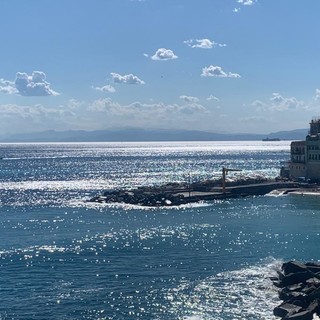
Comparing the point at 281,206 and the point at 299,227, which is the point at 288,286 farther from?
the point at 281,206

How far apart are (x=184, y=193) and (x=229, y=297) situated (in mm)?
69894

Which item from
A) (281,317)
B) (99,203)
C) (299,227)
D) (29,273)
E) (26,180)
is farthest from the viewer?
(26,180)

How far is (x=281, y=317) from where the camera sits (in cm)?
3762

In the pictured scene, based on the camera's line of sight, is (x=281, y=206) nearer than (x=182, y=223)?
No

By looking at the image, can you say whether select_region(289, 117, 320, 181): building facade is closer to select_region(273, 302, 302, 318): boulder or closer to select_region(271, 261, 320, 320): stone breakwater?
select_region(271, 261, 320, 320): stone breakwater

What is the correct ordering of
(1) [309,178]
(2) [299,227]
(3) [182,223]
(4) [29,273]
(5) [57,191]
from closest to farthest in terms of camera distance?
(4) [29,273] → (2) [299,227] → (3) [182,223] → (1) [309,178] → (5) [57,191]

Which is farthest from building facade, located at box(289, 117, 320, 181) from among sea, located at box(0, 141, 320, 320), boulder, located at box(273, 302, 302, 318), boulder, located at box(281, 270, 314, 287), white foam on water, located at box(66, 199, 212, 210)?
boulder, located at box(273, 302, 302, 318)

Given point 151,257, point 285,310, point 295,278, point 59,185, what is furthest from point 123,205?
point 285,310

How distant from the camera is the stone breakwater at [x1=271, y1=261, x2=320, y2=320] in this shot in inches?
1470

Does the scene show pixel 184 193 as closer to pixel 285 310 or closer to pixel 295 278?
pixel 295 278

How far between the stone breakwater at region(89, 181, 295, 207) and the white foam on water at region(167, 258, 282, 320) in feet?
171

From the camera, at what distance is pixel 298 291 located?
41.8 meters

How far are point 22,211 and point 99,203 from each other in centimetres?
1503

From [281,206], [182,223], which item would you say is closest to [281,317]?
[182,223]
